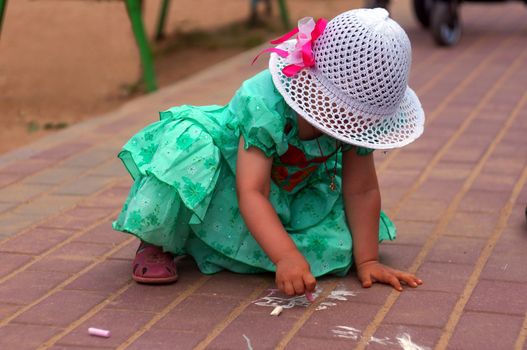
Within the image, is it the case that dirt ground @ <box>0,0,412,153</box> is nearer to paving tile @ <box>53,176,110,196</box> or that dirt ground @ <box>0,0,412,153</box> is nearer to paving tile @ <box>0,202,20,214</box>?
paving tile @ <box>53,176,110,196</box>

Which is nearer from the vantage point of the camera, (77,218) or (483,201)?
(77,218)

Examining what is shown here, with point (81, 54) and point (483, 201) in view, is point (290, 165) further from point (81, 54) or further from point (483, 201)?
point (81, 54)

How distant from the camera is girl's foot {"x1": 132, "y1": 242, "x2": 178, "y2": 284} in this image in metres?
3.18

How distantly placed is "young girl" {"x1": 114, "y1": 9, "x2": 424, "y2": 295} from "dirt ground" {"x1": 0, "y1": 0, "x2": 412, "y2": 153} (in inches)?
86.1

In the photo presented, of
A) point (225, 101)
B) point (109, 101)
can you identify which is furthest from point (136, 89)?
point (225, 101)

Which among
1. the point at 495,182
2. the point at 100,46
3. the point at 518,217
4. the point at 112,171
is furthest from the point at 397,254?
the point at 100,46

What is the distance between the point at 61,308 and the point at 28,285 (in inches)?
9.2

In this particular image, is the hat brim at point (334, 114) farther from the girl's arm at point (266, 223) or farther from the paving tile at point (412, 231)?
the paving tile at point (412, 231)

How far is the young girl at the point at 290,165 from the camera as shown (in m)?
2.92

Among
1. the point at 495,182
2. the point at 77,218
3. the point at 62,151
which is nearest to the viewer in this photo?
the point at 77,218

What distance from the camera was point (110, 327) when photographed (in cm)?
286

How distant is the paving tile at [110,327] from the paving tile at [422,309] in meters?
0.67

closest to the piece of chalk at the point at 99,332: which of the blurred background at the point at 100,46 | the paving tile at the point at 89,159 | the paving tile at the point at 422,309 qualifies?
the paving tile at the point at 422,309

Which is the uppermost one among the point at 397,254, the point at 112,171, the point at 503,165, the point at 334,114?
the point at 334,114
